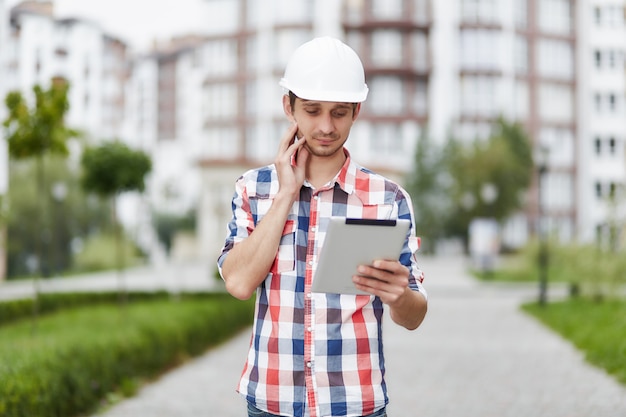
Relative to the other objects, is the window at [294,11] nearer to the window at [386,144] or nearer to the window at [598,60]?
the window at [386,144]

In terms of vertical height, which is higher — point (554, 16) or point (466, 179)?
point (554, 16)

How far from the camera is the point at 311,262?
292cm

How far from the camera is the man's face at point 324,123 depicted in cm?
290

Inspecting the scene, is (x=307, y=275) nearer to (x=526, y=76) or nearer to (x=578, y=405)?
(x=578, y=405)

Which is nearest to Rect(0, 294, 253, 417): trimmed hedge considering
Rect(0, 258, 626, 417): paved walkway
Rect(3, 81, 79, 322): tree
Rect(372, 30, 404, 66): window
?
Rect(0, 258, 626, 417): paved walkway

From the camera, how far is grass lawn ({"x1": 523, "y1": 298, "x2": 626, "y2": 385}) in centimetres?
1212

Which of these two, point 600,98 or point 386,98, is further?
point 600,98

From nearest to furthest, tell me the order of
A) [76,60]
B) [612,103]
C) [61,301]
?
[61,301] → [612,103] → [76,60]

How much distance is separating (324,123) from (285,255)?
37 cm

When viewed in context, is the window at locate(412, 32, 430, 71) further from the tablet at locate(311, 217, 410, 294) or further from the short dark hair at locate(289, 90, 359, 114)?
the tablet at locate(311, 217, 410, 294)

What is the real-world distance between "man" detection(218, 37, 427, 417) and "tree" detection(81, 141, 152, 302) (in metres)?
13.3

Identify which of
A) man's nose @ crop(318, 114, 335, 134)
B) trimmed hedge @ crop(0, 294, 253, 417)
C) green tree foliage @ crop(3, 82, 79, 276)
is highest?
green tree foliage @ crop(3, 82, 79, 276)

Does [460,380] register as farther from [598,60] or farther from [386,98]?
[598,60]

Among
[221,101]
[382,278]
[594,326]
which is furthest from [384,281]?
[221,101]
